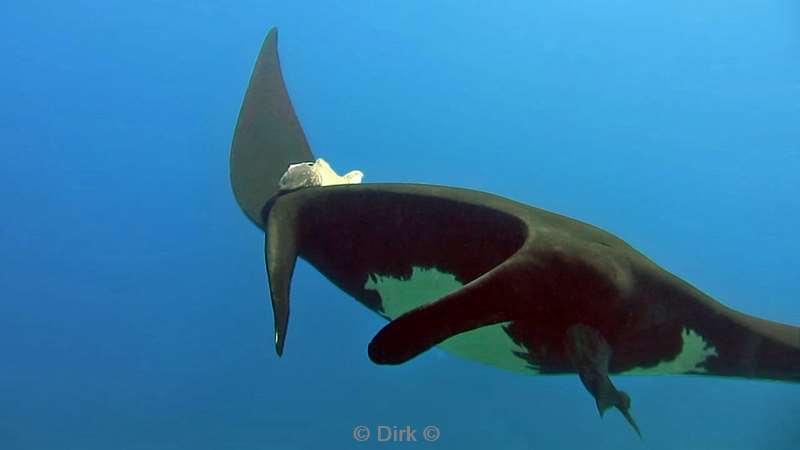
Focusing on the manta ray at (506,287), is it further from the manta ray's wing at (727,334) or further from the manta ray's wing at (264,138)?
the manta ray's wing at (264,138)

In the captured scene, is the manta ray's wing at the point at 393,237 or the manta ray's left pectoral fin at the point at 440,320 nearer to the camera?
the manta ray's left pectoral fin at the point at 440,320

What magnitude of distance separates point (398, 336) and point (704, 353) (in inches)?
31.1

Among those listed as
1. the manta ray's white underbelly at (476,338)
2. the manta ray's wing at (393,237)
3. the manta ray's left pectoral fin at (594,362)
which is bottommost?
the manta ray's left pectoral fin at (594,362)

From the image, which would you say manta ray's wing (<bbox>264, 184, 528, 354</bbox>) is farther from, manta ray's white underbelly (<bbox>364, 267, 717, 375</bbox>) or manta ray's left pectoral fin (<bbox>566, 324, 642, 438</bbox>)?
manta ray's left pectoral fin (<bbox>566, 324, 642, 438</bbox>)

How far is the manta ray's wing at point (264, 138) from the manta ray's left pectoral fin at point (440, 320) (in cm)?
81

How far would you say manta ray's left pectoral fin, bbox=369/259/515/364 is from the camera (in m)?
1.17

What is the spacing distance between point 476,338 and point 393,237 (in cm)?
33

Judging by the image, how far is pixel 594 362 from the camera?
4.66 feet

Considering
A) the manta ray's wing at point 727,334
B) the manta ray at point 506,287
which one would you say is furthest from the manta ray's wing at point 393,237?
the manta ray's wing at point 727,334

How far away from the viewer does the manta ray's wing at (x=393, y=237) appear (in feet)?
4.99

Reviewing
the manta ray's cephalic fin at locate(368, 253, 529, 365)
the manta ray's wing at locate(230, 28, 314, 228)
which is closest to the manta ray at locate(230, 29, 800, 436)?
the manta ray's cephalic fin at locate(368, 253, 529, 365)

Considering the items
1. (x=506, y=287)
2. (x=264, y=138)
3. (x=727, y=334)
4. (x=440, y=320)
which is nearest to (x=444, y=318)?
(x=440, y=320)

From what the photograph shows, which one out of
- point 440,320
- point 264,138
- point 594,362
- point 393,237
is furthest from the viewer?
point 264,138

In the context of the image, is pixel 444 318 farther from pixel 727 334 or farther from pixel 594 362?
pixel 727 334
